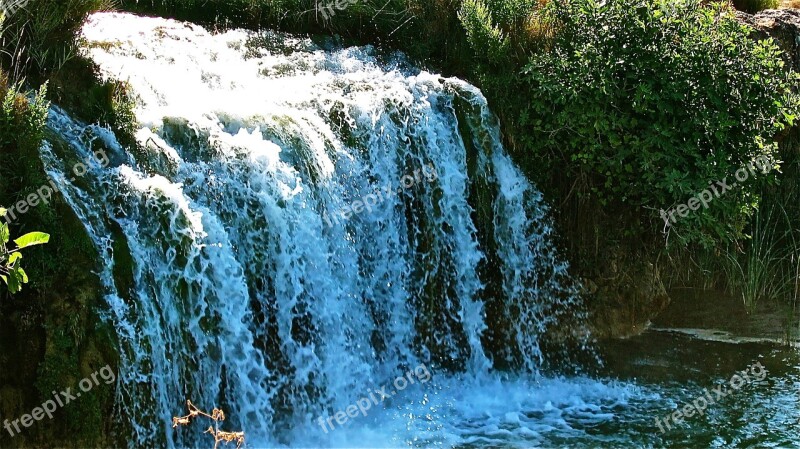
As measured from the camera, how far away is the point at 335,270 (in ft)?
20.9

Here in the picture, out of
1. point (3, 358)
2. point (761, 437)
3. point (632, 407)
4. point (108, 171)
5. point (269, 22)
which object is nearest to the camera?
point (3, 358)

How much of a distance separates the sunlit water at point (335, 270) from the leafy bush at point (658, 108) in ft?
1.88

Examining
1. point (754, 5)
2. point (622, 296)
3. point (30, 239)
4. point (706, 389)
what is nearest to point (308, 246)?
point (30, 239)

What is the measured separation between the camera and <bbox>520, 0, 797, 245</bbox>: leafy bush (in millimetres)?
7215

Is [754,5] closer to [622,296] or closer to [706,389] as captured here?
[622,296]

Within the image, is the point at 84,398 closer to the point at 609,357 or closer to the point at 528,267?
the point at 528,267

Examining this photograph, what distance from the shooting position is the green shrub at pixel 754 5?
383 inches

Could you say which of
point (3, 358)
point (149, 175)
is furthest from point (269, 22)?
point (3, 358)

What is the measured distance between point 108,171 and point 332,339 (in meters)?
2.00

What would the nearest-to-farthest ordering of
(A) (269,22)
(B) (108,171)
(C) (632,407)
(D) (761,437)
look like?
(B) (108,171) < (D) (761,437) < (C) (632,407) < (A) (269,22)

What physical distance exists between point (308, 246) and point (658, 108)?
325 centimetres

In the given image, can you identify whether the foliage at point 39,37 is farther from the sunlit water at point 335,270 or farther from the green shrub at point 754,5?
the green shrub at point 754,5

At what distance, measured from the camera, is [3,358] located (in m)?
4.69

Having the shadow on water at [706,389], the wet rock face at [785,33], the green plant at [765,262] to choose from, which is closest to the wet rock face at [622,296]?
the shadow on water at [706,389]
